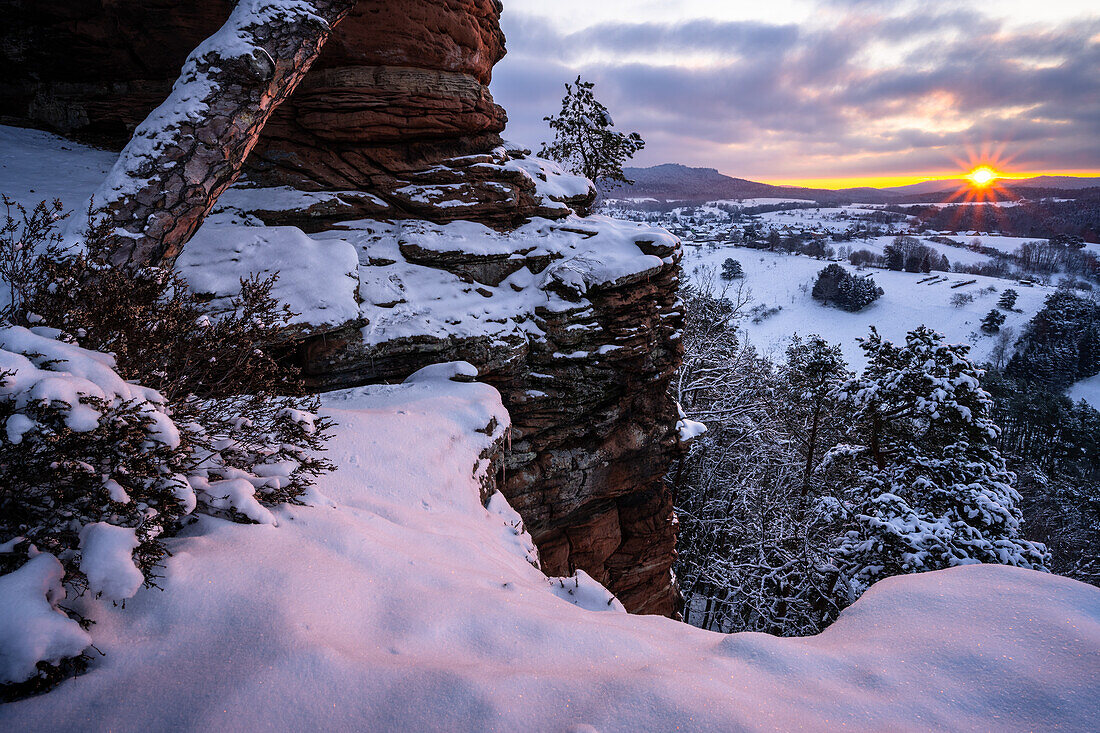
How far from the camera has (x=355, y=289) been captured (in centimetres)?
656

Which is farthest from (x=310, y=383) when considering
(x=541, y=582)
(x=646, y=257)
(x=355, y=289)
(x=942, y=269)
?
(x=942, y=269)

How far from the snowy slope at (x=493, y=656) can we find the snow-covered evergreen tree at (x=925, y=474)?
20.0ft

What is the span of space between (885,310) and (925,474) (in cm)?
5875

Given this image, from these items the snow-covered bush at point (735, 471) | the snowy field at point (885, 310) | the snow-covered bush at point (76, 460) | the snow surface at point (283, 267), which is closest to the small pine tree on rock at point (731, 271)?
the snowy field at point (885, 310)

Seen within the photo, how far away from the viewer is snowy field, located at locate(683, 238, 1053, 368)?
1927 inches

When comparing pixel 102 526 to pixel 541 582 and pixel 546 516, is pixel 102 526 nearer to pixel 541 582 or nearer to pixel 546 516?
pixel 541 582

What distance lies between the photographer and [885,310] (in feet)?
186

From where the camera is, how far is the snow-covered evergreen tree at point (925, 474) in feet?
24.3

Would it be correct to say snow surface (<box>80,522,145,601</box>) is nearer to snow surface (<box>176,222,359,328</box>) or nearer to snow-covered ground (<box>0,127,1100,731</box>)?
snow-covered ground (<box>0,127,1100,731</box>)

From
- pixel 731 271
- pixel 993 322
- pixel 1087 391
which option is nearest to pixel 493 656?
pixel 1087 391

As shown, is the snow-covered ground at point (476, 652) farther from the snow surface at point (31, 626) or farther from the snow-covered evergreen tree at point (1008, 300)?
the snow-covered evergreen tree at point (1008, 300)

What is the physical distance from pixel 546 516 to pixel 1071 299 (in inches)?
2312

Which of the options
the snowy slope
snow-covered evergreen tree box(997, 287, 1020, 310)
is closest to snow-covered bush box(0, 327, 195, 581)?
the snowy slope

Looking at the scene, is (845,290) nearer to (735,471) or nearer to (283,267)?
(735,471)
